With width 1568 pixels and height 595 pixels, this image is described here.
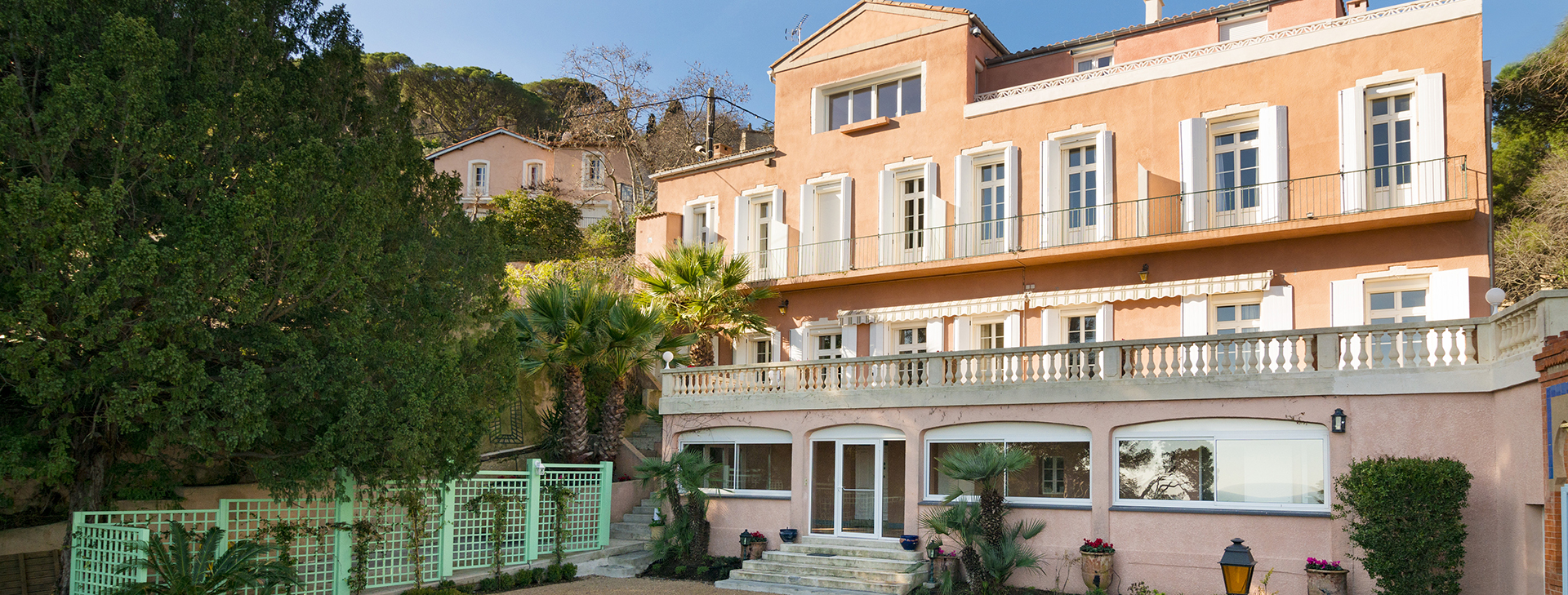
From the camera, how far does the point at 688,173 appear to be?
80.8 feet

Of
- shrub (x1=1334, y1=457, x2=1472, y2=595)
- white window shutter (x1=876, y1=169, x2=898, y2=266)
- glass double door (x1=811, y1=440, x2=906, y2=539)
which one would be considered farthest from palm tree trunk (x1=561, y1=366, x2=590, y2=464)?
shrub (x1=1334, y1=457, x2=1472, y2=595)

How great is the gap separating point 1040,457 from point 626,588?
6444 mm

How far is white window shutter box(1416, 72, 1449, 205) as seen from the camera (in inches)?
612

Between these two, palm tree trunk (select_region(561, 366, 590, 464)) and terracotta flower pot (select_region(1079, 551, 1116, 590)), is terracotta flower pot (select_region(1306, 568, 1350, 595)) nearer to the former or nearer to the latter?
terracotta flower pot (select_region(1079, 551, 1116, 590))

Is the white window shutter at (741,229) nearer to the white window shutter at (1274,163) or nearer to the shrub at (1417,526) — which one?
the white window shutter at (1274,163)

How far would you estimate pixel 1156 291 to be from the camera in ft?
58.4

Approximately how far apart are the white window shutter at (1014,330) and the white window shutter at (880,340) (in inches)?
99.6

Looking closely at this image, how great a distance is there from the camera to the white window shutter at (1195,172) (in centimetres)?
1750

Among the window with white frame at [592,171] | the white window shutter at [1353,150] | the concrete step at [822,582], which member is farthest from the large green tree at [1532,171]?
the window with white frame at [592,171]

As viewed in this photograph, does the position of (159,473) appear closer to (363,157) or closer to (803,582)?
(363,157)

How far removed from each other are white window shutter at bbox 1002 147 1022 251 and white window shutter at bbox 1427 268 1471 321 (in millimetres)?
6555

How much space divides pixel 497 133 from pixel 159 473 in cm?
2800

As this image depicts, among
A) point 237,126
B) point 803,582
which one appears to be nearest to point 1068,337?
point 803,582

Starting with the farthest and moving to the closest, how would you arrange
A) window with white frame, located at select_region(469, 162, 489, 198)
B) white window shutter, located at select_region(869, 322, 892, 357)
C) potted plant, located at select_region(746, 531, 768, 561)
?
window with white frame, located at select_region(469, 162, 489, 198) → white window shutter, located at select_region(869, 322, 892, 357) → potted plant, located at select_region(746, 531, 768, 561)
